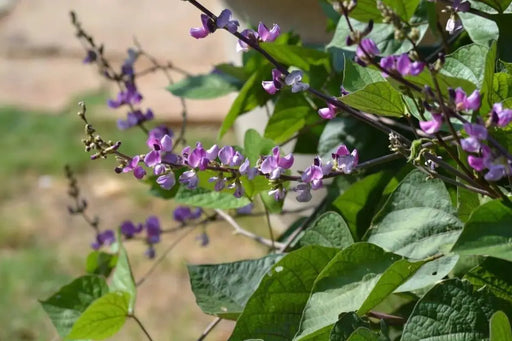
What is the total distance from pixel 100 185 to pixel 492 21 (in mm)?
2027

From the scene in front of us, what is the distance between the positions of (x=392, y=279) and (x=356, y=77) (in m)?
0.18

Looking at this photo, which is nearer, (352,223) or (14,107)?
(352,223)

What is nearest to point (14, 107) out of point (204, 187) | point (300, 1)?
point (300, 1)

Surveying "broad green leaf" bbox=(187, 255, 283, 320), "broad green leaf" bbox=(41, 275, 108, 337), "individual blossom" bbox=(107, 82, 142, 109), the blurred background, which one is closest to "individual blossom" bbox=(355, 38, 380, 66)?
"broad green leaf" bbox=(187, 255, 283, 320)

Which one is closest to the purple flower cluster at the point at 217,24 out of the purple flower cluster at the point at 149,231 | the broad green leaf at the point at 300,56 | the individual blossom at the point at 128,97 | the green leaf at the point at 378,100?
the green leaf at the point at 378,100

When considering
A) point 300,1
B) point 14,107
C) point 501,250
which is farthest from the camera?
point 14,107

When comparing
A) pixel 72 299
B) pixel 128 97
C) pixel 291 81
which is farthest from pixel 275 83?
pixel 128 97

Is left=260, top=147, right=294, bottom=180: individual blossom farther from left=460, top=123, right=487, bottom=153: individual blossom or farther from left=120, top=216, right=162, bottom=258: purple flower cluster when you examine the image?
left=120, top=216, right=162, bottom=258: purple flower cluster

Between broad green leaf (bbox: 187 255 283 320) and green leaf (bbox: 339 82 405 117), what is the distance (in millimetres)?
225

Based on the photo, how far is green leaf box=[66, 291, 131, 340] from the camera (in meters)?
0.95

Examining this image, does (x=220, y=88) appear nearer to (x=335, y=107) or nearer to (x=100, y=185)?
(x=335, y=107)

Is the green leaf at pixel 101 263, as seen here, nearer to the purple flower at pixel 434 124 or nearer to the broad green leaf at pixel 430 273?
the broad green leaf at pixel 430 273

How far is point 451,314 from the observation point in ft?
2.29

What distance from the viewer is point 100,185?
276 centimetres
